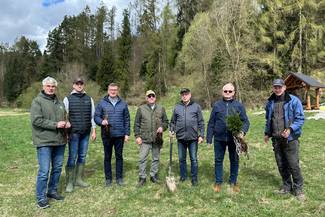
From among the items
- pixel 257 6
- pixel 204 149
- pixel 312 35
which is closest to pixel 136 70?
pixel 257 6

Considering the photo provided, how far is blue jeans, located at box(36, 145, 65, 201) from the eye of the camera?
6.52m

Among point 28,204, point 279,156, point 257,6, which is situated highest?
point 257,6

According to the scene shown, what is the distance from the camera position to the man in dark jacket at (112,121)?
7.59m

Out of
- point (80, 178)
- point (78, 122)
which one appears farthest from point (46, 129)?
point (80, 178)

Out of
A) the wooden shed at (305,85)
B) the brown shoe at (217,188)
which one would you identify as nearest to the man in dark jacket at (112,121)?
the brown shoe at (217,188)

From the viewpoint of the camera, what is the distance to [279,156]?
23.2 ft

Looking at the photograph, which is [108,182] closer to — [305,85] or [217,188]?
[217,188]

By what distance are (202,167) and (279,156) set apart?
→ 2.75 m

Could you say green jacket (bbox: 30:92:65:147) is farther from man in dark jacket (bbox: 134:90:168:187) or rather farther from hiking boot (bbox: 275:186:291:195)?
hiking boot (bbox: 275:186:291:195)

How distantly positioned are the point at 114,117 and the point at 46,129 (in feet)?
5.15

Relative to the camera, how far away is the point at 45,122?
640 centimetres

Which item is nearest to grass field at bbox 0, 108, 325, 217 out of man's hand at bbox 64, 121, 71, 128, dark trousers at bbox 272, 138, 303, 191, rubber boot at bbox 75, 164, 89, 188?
rubber boot at bbox 75, 164, 89, 188

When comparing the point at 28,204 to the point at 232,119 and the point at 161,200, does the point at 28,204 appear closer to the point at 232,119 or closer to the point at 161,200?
the point at 161,200

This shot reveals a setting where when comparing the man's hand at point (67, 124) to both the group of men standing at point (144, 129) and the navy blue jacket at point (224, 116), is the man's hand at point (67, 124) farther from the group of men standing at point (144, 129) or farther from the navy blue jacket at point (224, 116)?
the navy blue jacket at point (224, 116)
